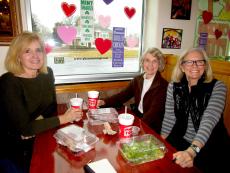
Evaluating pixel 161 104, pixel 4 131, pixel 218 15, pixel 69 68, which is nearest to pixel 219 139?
pixel 161 104

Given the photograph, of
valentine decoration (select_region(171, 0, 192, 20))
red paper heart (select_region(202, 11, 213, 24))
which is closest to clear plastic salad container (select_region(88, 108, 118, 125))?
valentine decoration (select_region(171, 0, 192, 20))

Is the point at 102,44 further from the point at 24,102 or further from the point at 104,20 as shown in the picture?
the point at 24,102

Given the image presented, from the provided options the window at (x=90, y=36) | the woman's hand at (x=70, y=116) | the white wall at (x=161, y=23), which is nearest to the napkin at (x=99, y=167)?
the woman's hand at (x=70, y=116)

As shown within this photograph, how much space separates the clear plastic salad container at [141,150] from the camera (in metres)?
1.08

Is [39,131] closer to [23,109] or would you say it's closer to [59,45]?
[23,109]

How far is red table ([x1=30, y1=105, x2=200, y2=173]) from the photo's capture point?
1.01 metres

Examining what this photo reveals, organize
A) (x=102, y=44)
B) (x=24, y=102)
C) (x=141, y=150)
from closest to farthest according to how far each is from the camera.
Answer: (x=141, y=150), (x=24, y=102), (x=102, y=44)

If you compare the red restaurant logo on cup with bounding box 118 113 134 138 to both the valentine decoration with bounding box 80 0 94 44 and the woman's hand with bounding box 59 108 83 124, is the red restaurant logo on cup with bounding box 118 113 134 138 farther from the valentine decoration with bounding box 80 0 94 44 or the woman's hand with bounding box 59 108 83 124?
the valentine decoration with bounding box 80 0 94 44

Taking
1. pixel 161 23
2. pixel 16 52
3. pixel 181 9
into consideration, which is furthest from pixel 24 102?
pixel 181 9

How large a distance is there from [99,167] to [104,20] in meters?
1.83

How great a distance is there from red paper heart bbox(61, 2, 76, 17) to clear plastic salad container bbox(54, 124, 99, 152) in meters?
1.37

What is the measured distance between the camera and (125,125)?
1.26m

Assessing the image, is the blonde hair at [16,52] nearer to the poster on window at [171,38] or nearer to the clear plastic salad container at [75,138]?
the clear plastic salad container at [75,138]

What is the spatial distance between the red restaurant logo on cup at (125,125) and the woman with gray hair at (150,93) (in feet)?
2.02
